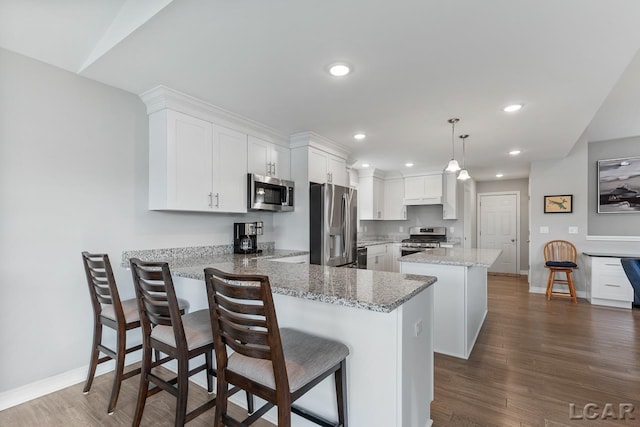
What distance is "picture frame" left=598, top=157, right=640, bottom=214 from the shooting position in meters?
4.81

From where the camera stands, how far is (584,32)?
1744 millimetres

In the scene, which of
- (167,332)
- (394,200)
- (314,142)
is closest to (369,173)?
(394,200)

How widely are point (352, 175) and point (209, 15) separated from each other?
15.5 ft

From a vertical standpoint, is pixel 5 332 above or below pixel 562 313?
above

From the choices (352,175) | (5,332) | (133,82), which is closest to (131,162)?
(133,82)

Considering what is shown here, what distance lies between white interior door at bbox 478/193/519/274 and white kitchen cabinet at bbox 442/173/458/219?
6.47 feet

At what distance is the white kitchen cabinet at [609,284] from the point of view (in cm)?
431

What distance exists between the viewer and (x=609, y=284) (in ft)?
14.5

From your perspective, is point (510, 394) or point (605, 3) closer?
point (605, 3)

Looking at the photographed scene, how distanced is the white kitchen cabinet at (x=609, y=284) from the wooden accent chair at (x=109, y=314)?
5.56m

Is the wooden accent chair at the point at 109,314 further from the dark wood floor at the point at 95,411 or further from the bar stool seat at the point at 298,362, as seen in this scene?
the bar stool seat at the point at 298,362

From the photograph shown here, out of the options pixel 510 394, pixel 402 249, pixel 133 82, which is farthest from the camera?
pixel 402 249

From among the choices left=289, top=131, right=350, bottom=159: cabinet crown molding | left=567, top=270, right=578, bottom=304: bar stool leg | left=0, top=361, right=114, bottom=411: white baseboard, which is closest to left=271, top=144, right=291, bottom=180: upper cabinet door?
left=289, top=131, right=350, bottom=159: cabinet crown molding

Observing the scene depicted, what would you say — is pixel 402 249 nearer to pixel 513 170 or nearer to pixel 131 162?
pixel 513 170
